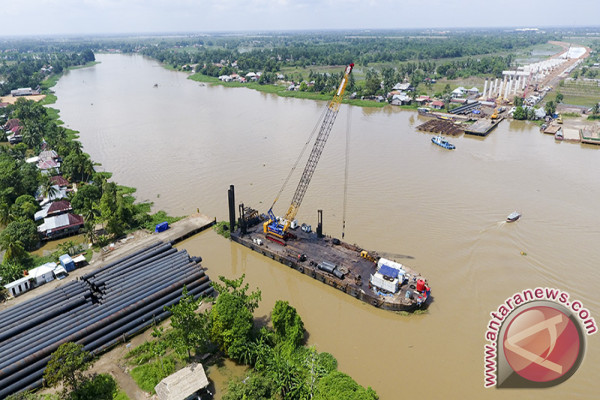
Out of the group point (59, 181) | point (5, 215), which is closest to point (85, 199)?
point (5, 215)

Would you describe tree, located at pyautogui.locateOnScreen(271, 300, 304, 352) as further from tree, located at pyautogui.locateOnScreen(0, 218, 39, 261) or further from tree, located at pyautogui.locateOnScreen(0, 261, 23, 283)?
tree, located at pyautogui.locateOnScreen(0, 218, 39, 261)

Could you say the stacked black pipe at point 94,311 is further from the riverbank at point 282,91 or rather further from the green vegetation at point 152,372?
the riverbank at point 282,91

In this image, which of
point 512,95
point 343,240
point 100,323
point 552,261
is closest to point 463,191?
point 552,261

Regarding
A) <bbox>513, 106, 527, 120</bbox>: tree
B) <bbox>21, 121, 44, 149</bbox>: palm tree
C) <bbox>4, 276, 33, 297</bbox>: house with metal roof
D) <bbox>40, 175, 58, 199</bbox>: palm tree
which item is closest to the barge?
<bbox>4, 276, 33, 297</bbox>: house with metal roof

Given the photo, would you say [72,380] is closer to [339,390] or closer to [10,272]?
[339,390]

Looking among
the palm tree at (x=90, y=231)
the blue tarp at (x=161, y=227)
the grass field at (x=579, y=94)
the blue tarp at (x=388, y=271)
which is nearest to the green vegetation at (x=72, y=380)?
the palm tree at (x=90, y=231)

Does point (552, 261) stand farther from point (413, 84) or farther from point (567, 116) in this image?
point (413, 84)
